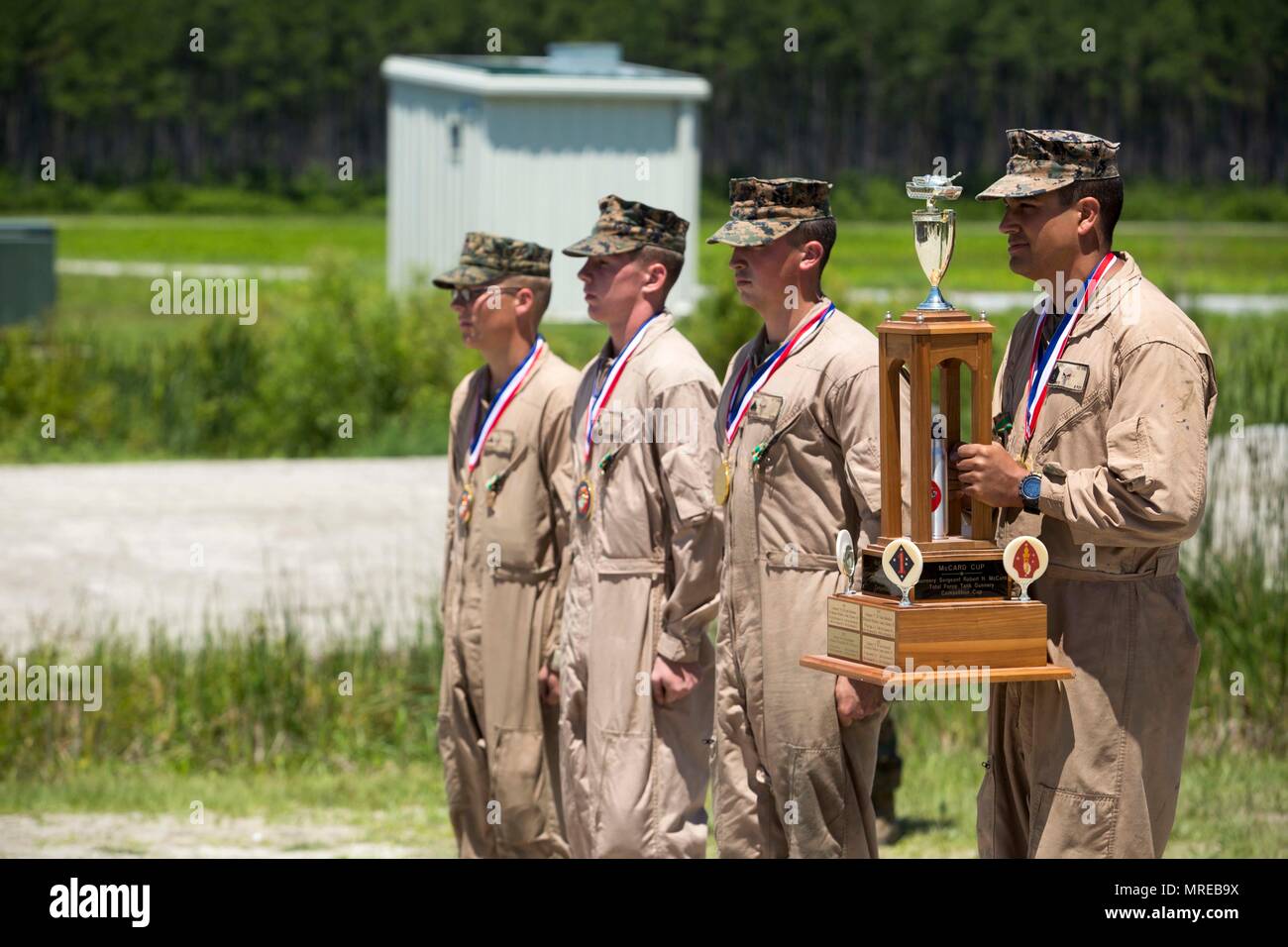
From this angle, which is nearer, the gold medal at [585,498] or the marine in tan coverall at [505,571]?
the gold medal at [585,498]

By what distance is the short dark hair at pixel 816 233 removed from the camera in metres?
4.95

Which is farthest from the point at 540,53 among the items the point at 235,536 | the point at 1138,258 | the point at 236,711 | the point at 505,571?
the point at 505,571

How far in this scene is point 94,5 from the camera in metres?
59.6

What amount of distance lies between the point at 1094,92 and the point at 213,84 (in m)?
28.2

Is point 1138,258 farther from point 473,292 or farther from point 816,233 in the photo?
point 816,233

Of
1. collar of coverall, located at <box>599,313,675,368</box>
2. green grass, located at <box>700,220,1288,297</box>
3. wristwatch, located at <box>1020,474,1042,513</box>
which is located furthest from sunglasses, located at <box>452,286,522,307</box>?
green grass, located at <box>700,220,1288,297</box>

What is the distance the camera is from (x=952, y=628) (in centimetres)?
405

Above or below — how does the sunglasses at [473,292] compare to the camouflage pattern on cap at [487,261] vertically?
below

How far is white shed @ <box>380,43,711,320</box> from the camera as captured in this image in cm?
2178

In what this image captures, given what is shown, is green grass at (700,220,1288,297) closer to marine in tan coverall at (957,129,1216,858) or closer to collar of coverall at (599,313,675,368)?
collar of coverall at (599,313,675,368)

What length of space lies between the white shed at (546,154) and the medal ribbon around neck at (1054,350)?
16.9m

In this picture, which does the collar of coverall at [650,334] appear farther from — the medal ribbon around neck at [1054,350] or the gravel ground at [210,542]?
the gravel ground at [210,542]

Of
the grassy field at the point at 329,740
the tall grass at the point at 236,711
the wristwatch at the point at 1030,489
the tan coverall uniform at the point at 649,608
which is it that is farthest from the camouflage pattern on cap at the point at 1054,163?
the tall grass at the point at 236,711

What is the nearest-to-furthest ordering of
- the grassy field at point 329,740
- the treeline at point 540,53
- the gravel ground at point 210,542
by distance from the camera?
the grassy field at point 329,740 → the gravel ground at point 210,542 → the treeline at point 540,53
